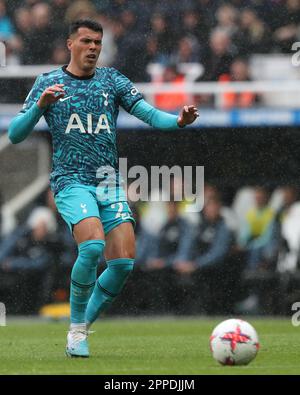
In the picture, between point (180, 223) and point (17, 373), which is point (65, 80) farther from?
point (180, 223)

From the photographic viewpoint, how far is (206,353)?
26.8 ft

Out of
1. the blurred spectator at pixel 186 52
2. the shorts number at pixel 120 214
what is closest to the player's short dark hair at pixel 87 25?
the shorts number at pixel 120 214

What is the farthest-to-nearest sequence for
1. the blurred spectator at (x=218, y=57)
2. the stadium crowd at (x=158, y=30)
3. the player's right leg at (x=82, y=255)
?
1. the stadium crowd at (x=158, y=30)
2. the blurred spectator at (x=218, y=57)
3. the player's right leg at (x=82, y=255)

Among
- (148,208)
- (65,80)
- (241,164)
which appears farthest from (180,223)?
(65,80)

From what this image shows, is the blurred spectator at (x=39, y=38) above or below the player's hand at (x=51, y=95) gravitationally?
above

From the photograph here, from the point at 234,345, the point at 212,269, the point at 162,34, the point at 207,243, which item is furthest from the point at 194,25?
the point at 234,345

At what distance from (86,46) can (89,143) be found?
0.64 metres

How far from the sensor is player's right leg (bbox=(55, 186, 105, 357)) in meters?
7.71

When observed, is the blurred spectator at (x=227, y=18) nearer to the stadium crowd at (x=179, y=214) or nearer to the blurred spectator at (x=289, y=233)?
the stadium crowd at (x=179, y=214)

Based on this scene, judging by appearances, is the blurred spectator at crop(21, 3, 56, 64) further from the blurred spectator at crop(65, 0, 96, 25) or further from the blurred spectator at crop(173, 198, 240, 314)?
the blurred spectator at crop(173, 198, 240, 314)

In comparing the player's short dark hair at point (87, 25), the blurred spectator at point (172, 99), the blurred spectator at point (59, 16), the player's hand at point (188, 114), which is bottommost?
the player's hand at point (188, 114)

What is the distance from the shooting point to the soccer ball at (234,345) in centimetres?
697

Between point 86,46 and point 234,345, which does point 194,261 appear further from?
point 234,345

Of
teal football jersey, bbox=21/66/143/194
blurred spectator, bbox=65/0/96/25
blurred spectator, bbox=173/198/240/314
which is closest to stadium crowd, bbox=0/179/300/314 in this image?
blurred spectator, bbox=173/198/240/314
